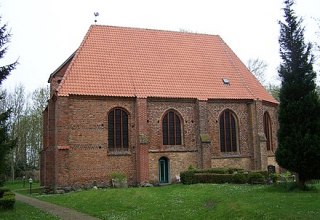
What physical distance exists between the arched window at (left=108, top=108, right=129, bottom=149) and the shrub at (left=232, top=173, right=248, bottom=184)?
319 inches

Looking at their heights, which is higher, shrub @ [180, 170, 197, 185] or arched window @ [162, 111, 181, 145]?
arched window @ [162, 111, 181, 145]

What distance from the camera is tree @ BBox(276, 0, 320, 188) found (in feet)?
59.7

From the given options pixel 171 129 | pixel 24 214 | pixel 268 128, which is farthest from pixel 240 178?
pixel 24 214

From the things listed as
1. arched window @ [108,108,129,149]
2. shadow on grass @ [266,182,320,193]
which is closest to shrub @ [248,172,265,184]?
shadow on grass @ [266,182,320,193]

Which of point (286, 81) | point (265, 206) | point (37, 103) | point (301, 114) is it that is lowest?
point (265, 206)

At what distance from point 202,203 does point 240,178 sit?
23.8 feet

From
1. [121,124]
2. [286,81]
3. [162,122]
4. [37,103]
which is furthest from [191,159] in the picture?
[37,103]

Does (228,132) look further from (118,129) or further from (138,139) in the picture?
(118,129)

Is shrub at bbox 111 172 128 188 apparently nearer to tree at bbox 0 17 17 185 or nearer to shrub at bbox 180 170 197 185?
shrub at bbox 180 170 197 185

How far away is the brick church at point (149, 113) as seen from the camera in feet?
86.4

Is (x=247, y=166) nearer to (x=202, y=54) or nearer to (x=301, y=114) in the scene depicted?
(x=202, y=54)

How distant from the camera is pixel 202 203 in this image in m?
16.2

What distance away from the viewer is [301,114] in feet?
61.2

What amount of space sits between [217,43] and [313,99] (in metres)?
17.2
